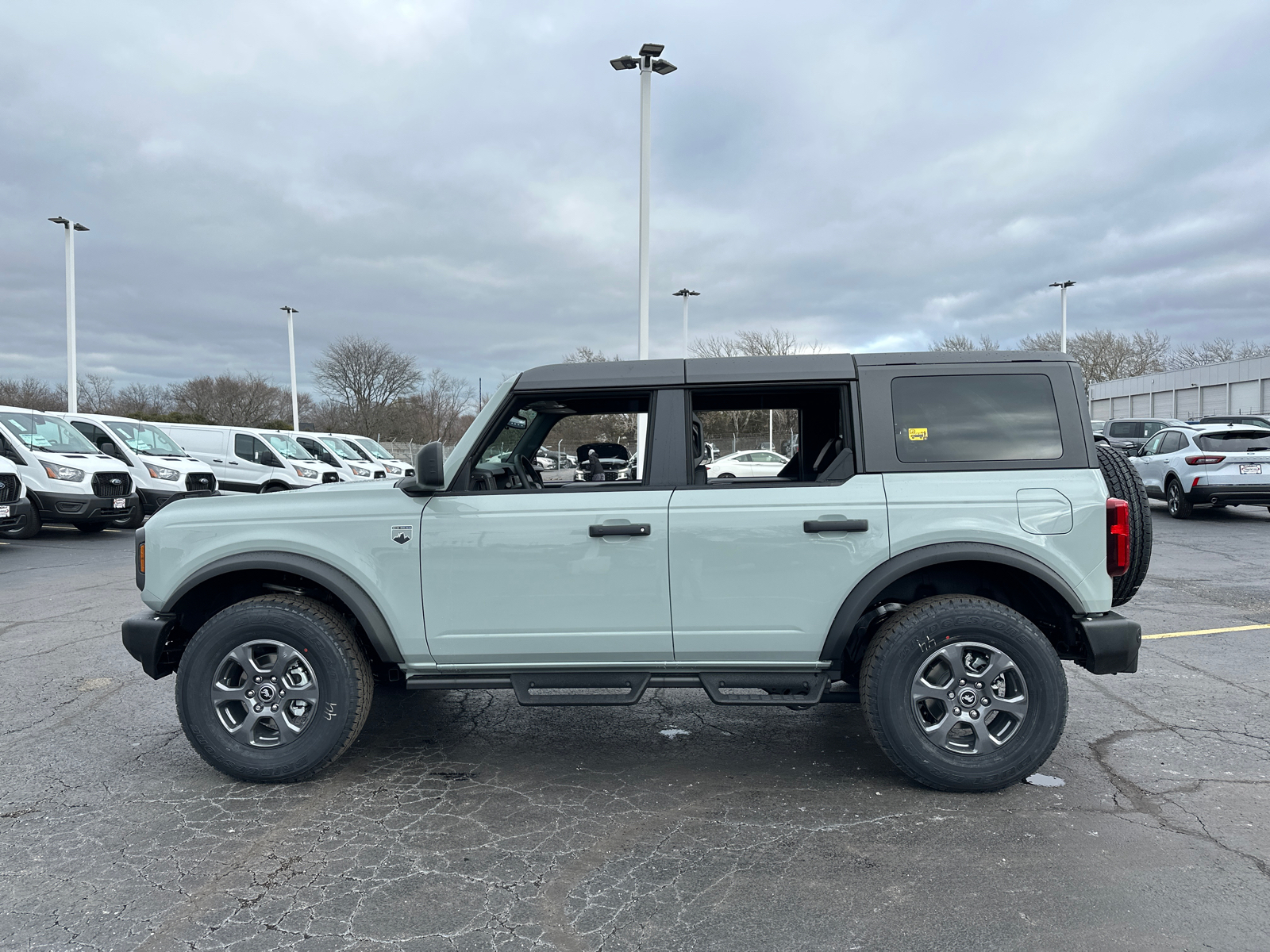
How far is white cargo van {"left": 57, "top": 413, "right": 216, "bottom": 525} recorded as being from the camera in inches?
610

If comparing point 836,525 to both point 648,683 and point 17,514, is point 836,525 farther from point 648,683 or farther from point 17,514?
point 17,514

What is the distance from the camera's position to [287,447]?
71.4ft

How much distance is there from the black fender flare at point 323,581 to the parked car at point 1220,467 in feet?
46.3

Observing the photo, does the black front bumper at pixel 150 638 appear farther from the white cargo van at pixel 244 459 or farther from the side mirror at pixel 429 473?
the white cargo van at pixel 244 459

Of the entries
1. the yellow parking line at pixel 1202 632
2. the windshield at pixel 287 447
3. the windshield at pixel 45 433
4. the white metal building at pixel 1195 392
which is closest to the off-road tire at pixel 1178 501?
the yellow parking line at pixel 1202 632

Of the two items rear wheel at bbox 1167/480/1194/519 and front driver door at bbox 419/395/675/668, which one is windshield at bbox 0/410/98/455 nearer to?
front driver door at bbox 419/395/675/668

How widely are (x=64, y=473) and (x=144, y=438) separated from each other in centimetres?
351

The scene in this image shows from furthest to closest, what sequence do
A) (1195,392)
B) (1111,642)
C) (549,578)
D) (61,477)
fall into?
1. (1195,392)
2. (61,477)
3. (549,578)
4. (1111,642)

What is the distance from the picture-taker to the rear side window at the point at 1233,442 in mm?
14102

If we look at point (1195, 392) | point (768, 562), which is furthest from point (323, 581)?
point (1195, 392)

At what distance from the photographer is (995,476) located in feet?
12.4

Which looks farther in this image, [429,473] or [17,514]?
[17,514]

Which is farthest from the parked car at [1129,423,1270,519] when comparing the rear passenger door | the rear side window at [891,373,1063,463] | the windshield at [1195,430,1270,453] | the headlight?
the headlight

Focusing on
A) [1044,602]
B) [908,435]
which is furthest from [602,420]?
[1044,602]
